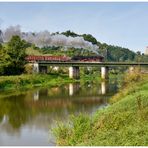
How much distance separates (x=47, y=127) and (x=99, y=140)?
9905mm

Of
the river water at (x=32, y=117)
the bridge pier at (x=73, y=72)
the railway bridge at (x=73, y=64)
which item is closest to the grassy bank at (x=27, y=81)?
the railway bridge at (x=73, y=64)

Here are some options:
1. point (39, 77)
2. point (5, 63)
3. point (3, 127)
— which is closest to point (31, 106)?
point (3, 127)

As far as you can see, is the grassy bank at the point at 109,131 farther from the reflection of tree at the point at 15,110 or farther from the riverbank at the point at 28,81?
the riverbank at the point at 28,81

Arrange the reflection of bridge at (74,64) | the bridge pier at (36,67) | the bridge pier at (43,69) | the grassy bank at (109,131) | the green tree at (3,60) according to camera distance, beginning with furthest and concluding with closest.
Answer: the bridge pier at (43,69)
the reflection of bridge at (74,64)
the bridge pier at (36,67)
the green tree at (3,60)
the grassy bank at (109,131)

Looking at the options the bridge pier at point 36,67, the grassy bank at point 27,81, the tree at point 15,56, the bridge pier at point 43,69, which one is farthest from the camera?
the bridge pier at point 43,69

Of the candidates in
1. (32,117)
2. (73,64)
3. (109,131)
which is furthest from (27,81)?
(109,131)

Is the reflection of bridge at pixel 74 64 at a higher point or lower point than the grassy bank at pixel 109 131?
higher

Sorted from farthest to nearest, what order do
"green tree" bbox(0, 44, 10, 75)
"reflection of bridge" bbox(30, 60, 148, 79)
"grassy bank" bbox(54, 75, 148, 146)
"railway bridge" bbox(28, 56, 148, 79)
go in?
"reflection of bridge" bbox(30, 60, 148, 79), "railway bridge" bbox(28, 56, 148, 79), "green tree" bbox(0, 44, 10, 75), "grassy bank" bbox(54, 75, 148, 146)

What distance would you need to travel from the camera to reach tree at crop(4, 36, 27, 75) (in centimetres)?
6569

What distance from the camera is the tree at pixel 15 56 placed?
65688 millimetres

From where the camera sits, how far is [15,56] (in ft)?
221

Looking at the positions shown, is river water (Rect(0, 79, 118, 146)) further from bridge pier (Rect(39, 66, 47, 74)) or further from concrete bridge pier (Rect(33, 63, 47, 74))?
bridge pier (Rect(39, 66, 47, 74))

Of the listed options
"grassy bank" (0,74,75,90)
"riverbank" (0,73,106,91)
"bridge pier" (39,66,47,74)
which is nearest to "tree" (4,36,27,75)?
"riverbank" (0,73,106,91)

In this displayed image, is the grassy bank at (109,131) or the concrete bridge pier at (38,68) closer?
the grassy bank at (109,131)
